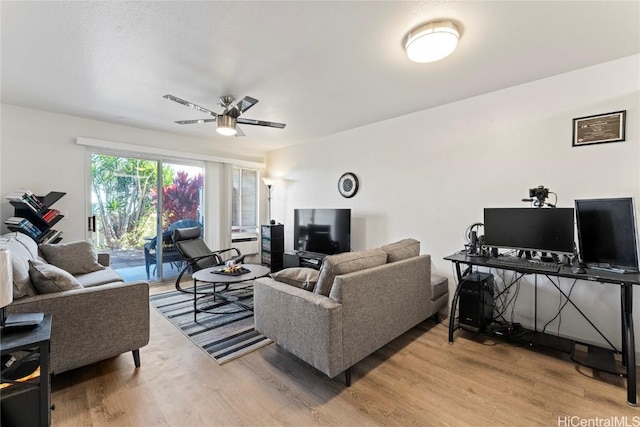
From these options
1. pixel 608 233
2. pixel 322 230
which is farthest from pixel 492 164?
pixel 322 230

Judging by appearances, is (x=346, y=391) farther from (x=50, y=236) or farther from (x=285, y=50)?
(x=50, y=236)

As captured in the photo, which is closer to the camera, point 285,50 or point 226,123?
point 285,50

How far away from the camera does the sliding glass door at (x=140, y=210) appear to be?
4116 millimetres

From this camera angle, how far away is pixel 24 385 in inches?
54.2

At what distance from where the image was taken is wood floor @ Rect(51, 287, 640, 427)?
1.67 m

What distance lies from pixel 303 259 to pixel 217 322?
1.88 meters

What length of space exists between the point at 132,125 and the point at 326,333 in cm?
422

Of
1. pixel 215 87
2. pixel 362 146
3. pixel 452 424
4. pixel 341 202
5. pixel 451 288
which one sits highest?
pixel 215 87

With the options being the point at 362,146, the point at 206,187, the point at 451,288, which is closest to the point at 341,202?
the point at 362,146

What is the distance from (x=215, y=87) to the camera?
2797 mm

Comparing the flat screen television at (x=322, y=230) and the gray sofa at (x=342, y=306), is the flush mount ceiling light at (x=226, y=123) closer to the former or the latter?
the gray sofa at (x=342, y=306)

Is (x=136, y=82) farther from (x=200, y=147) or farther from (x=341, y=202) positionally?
(x=341, y=202)

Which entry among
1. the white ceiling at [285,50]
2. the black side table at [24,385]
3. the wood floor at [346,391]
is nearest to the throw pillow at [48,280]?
the black side table at [24,385]

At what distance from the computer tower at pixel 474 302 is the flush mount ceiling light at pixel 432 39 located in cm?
200
